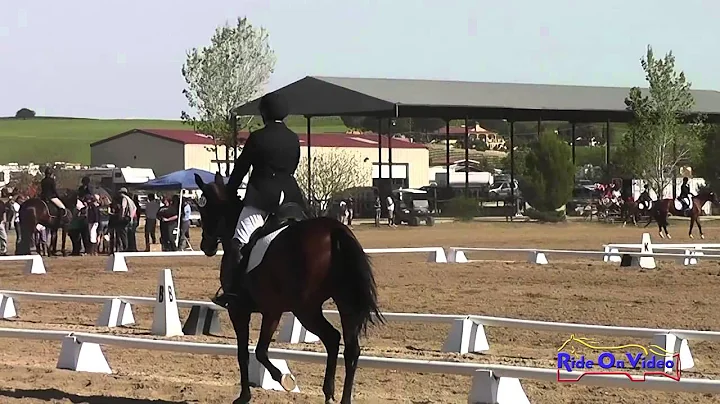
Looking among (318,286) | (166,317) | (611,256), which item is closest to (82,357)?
(166,317)

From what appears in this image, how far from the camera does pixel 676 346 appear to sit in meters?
11.6

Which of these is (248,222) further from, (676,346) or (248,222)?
(676,346)

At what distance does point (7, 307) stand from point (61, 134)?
4849 inches

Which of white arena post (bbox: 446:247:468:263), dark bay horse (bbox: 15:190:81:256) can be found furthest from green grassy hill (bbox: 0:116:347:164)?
white arena post (bbox: 446:247:468:263)

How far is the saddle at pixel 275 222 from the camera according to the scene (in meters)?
9.81

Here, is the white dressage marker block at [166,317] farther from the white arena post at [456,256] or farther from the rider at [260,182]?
the white arena post at [456,256]

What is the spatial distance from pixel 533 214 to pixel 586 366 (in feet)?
143

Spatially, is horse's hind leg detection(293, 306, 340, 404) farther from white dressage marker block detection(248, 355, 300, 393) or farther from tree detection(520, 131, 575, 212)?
tree detection(520, 131, 575, 212)

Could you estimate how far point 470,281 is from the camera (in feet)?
70.6

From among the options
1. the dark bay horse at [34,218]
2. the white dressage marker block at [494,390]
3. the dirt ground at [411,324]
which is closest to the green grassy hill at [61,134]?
the dark bay horse at [34,218]

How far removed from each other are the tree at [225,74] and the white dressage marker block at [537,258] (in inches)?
1660

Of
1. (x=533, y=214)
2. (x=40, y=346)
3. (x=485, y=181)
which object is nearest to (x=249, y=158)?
(x=40, y=346)

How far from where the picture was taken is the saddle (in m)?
9.81

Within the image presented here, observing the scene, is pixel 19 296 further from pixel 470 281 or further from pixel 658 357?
pixel 658 357
